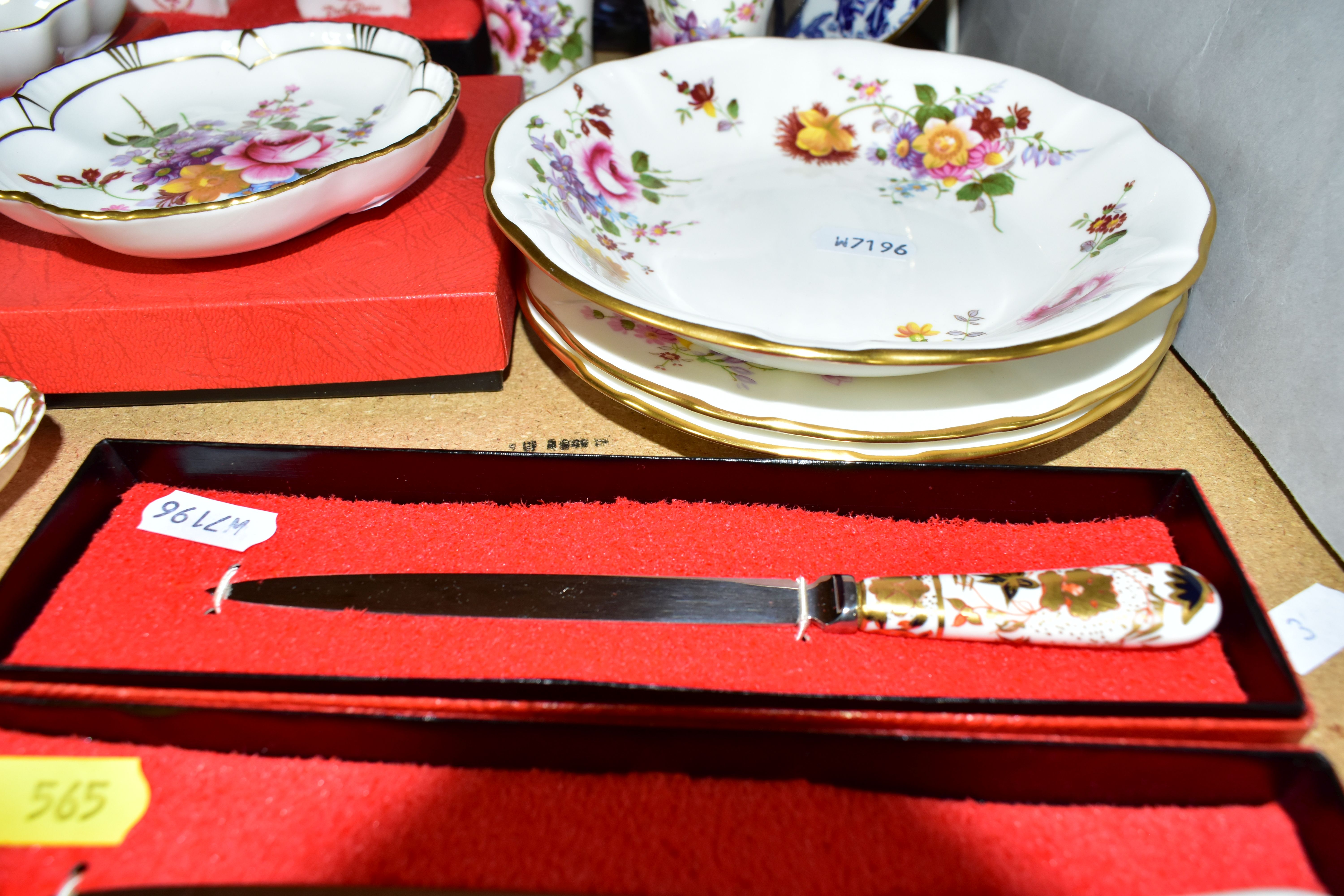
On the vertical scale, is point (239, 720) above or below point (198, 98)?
below

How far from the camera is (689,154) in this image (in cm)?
67

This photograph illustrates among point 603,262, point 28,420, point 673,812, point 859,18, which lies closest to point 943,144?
point 859,18

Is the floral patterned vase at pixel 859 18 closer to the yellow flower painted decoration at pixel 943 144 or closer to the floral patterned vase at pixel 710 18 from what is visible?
the floral patterned vase at pixel 710 18

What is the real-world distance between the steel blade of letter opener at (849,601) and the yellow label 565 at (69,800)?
0.09 metres

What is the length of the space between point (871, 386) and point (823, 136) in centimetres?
32

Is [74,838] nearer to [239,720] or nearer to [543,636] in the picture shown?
[239,720]

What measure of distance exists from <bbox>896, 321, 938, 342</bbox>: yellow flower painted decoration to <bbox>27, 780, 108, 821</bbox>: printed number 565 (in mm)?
494

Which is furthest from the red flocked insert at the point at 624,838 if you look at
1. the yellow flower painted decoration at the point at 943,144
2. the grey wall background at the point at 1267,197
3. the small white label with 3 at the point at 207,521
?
the yellow flower painted decoration at the point at 943,144

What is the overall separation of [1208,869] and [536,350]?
521 millimetres

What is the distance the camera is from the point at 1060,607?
383mm

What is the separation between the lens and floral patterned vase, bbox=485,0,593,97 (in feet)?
2.50

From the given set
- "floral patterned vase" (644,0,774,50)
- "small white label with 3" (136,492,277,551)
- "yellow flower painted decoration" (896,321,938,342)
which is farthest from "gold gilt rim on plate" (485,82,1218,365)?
"floral patterned vase" (644,0,774,50)

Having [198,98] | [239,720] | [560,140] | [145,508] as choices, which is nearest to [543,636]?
[239,720]

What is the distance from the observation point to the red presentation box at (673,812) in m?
0.32
